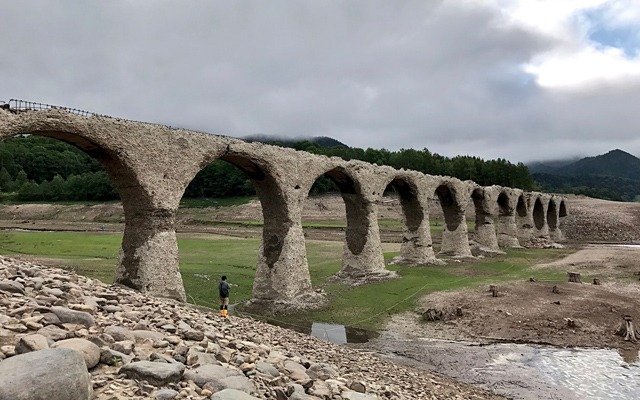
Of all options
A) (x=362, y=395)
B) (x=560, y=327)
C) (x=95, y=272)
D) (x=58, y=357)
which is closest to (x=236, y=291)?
(x=95, y=272)

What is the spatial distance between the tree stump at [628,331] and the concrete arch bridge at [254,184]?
12.1 meters

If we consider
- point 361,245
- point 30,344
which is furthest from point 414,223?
point 30,344

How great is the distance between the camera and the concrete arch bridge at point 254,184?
Result: 15.3 meters

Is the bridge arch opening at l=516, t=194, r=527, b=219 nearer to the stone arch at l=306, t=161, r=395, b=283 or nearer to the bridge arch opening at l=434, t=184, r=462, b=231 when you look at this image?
the bridge arch opening at l=434, t=184, r=462, b=231

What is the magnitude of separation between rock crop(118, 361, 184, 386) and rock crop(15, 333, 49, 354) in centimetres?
91

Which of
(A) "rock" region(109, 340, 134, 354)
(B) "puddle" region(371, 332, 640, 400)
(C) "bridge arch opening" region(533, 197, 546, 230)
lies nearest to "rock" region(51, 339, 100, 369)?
(A) "rock" region(109, 340, 134, 354)

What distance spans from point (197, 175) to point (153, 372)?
91.4 meters

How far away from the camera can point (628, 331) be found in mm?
15766

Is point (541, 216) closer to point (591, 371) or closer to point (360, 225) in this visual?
point (360, 225)

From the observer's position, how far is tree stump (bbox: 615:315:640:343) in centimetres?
1561

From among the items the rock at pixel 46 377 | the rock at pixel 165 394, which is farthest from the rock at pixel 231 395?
the rock at pixel 46 377

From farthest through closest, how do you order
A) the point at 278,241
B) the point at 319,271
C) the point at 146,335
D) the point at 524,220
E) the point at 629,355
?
1. the point at 524,220
2. the point at 319,271
3. the point at 278,241
4. the point at 629,355
5. the point at 146,335

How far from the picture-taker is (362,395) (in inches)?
291

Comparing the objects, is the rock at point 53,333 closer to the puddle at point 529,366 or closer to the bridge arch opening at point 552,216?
the puddle at point 529,366
